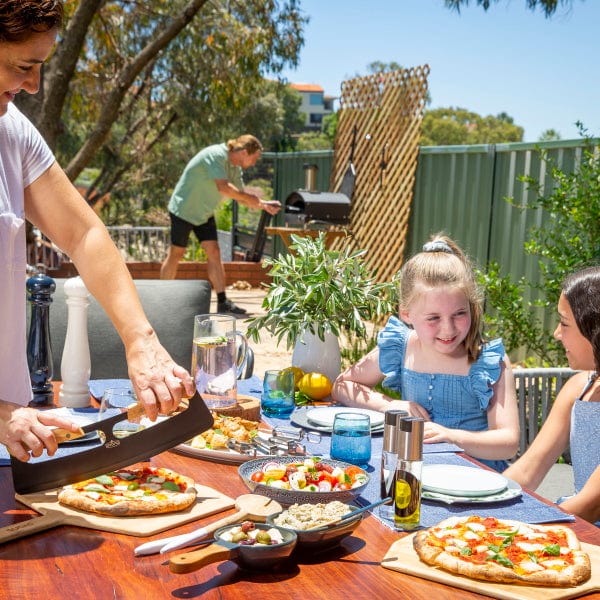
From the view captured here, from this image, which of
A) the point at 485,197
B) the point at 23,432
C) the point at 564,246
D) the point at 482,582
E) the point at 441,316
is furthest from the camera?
the point at 485,197

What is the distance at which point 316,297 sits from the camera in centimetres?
254

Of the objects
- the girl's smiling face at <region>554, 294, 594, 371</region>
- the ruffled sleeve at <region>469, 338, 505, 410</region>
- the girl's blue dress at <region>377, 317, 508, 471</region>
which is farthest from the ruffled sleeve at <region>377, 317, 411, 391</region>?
the girl's smiling face at <region>554, 294, 594, 371</region>

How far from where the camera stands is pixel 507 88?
181ft

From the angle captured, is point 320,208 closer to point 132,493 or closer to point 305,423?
point 305,423

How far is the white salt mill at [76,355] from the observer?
2.29 m

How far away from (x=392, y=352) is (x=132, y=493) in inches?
49.4

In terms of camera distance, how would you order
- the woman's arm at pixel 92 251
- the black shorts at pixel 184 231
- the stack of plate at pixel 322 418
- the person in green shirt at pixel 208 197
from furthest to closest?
1. the black shorts at pixel 184 231
2. the person in green shirt at pixel 208 197
3. the stack of plate at pixel 322 418
4. the woman's arm at pixel 92 251

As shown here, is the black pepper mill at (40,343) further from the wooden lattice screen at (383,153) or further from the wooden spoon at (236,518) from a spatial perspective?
the wooden lattice screen at (383,153)

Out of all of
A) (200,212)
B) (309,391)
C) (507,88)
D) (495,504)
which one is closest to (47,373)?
(309,391)

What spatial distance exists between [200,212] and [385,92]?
9.17 ft

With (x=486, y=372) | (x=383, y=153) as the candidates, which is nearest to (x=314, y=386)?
(x=486, y=372)

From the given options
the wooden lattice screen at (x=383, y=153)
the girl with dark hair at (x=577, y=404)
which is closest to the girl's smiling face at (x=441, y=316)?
the girl with dark hair at (x=577, y=404)

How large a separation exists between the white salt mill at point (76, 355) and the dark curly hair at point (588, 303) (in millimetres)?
1298

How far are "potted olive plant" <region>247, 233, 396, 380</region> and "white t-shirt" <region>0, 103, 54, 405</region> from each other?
0.73 m
